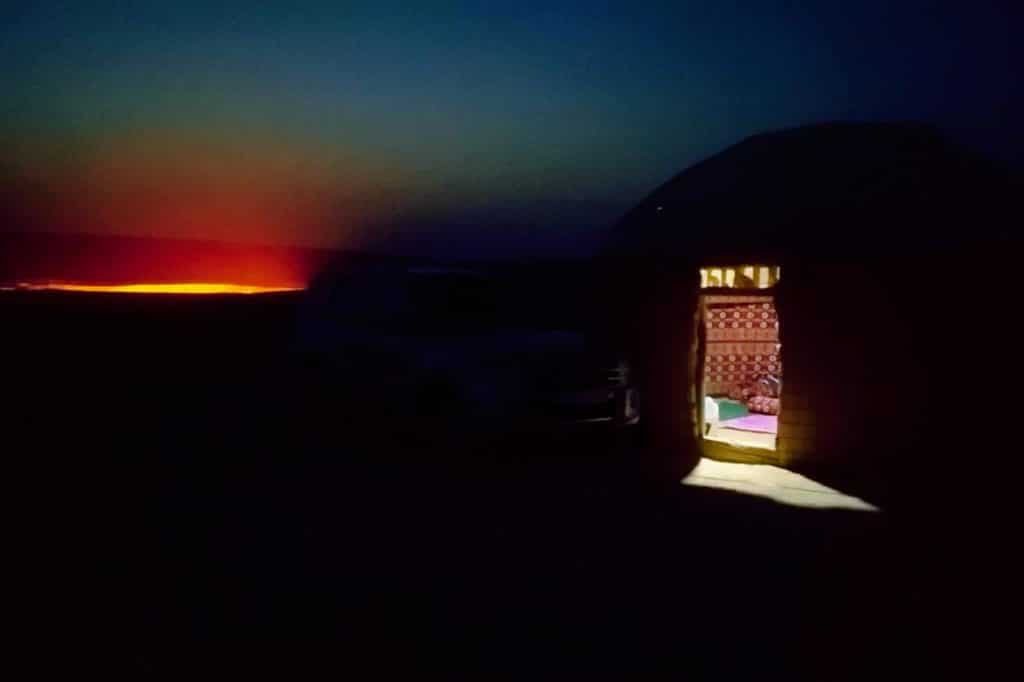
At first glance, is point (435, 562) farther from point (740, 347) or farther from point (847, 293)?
point (740, 347)

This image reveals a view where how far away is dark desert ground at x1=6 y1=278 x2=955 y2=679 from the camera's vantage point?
12.8 feet

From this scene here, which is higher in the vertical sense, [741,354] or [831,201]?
[831,201]

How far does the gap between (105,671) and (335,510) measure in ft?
9.25

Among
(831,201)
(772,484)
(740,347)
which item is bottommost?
(772,484)

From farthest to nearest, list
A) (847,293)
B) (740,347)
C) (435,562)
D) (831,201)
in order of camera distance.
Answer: (740,347), (831,201), (847,293), (435,562)

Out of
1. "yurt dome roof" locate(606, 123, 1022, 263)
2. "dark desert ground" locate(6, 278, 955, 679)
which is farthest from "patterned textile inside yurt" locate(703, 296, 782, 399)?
"dark desert ground" locate(6, 278, 955, 679)

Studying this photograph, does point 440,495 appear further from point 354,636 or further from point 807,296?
point 807,296

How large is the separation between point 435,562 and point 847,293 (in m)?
6.02

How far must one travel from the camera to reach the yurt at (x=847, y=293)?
314 inches

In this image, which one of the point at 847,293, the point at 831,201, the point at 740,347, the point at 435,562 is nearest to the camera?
the point at 435,562

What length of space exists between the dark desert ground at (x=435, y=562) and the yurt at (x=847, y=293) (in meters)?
1.77

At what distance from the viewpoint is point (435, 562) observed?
5.18 m

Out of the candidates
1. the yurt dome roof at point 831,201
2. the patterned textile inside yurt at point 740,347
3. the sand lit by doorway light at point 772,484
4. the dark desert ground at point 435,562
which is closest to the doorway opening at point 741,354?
the patterned textile inside yurt at point 740,347

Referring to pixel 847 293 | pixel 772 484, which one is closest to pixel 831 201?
pixel 847 293
